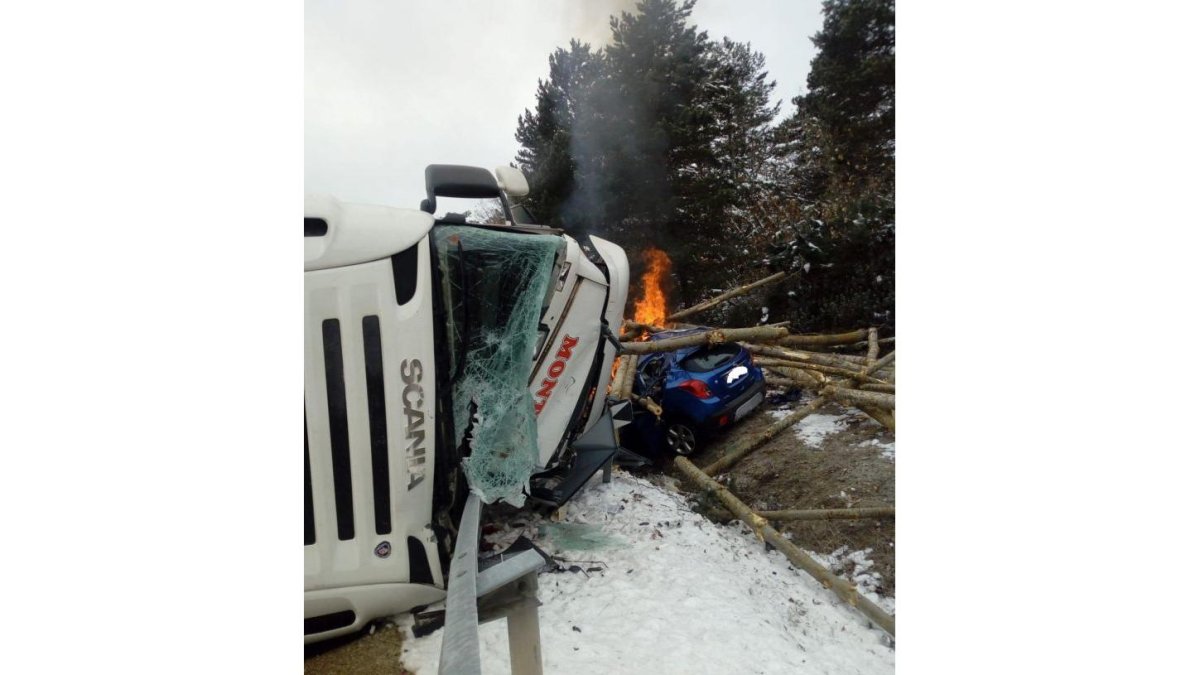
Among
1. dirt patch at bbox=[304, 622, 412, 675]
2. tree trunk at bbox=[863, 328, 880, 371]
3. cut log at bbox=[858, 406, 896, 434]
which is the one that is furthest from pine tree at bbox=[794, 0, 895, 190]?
dirt patch at bbox=[304, 622, 412, 675]

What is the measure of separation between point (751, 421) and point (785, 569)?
8.14 ft

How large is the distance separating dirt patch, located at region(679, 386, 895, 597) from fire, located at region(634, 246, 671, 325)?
6.41 meters

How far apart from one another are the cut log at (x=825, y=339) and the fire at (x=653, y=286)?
544 centimetres

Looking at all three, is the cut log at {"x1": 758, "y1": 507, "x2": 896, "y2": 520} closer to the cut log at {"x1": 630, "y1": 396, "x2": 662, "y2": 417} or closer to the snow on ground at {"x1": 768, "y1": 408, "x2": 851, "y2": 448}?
the snow on ground at {"x1": 768, "y1": 408, "x2": 851, "y2": 448}

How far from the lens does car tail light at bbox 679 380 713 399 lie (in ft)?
14.9

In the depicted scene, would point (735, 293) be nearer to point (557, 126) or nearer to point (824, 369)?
point (824, 369)

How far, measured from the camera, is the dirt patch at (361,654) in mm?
1276

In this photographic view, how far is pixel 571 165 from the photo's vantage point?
1192 centimetres

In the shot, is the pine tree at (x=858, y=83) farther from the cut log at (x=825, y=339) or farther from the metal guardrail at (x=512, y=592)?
the metal guardrail at (x=512, y=592)

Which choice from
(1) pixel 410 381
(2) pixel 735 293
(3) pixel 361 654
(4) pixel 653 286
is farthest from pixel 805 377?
(4) pixel 653 286

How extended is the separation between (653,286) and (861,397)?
8268 mm

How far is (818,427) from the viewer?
14.5 ft

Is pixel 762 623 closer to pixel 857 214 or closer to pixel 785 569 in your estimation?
pixel 785 569

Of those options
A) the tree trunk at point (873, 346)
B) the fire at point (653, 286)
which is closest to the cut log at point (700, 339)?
the tree trunk at point (873, 346)
